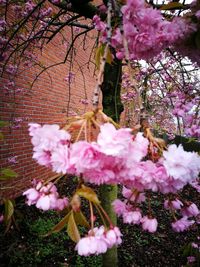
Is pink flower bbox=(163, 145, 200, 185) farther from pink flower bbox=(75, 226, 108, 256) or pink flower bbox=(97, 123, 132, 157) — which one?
pink flower bbox=(75, 226, 108, 256)

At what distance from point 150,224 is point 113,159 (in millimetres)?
309

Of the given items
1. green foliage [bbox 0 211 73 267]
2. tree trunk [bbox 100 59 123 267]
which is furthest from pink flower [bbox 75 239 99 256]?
green foliage [bbox 0 211 73 267]

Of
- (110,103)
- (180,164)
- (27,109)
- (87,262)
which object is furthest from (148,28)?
(27,109)

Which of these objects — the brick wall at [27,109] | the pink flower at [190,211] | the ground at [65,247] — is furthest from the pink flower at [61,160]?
the brick wall at [27,109]

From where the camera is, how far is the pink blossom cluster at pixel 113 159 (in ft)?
2.10

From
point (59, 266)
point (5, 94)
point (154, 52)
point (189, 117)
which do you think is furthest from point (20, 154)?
point (154, 52)

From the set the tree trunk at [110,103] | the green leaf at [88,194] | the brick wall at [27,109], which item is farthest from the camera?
the brick wall at [27,109]

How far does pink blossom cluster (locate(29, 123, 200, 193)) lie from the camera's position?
64 cm

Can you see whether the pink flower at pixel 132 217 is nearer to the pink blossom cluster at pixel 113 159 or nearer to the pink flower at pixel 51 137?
the pink blossom cluster at pixel 113 159

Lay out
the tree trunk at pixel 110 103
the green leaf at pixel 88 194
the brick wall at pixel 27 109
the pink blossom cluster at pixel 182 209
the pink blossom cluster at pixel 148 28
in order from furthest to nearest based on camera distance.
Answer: the brick wall at pixel 27 109 → the tree trunk at pixel 110 103 → the pink blossom cluster at pixel 148 28 → the pink blossom cluster at pixel 182 209 → the green leaf at pixel 88 194

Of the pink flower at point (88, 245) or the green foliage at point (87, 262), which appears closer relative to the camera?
the pink flower at point (88, 245)

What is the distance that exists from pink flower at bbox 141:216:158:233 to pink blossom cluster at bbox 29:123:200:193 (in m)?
0.16

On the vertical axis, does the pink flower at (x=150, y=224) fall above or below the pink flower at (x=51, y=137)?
below

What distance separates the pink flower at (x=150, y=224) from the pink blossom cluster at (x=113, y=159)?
6.5 inches
